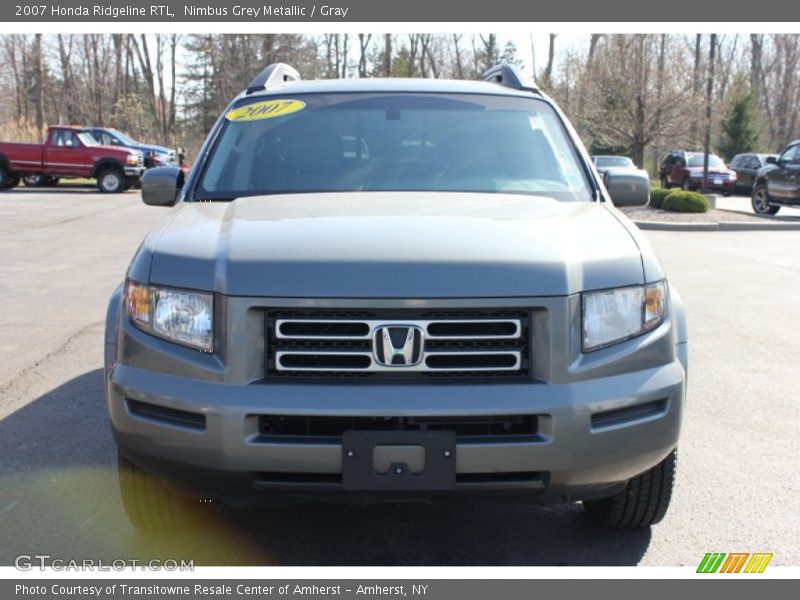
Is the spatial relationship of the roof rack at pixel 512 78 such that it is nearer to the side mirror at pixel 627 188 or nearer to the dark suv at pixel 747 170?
the side mirror at pixel 627 188

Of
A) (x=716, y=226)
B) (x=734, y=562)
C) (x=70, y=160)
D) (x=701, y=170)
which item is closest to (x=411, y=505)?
(x=734, y=562)

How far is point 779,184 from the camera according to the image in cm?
2120

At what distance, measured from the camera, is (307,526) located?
347 centimetres

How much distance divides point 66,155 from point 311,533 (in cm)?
2626

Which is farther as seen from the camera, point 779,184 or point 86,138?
point 86,138

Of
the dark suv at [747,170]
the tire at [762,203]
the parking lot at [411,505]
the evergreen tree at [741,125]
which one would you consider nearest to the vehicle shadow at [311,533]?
the parking lot at [411,505]

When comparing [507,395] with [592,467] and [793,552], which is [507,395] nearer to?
[592,467]

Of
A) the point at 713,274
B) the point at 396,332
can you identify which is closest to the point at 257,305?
the point at 396,332

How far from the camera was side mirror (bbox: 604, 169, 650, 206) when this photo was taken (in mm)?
4359

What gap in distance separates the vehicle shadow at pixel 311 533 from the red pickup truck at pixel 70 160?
2466cm

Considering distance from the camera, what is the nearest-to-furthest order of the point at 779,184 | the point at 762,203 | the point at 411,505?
the point at 411,505
the point at 779,184
the point at 762,203

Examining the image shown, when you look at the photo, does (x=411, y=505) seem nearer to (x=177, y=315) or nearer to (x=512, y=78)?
(x=177, y=315)

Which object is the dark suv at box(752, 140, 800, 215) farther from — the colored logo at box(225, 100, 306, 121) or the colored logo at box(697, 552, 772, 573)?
the colored logo at box(697, 552, 772, 573)

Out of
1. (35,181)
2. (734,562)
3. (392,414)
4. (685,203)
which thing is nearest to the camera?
(392,414)
